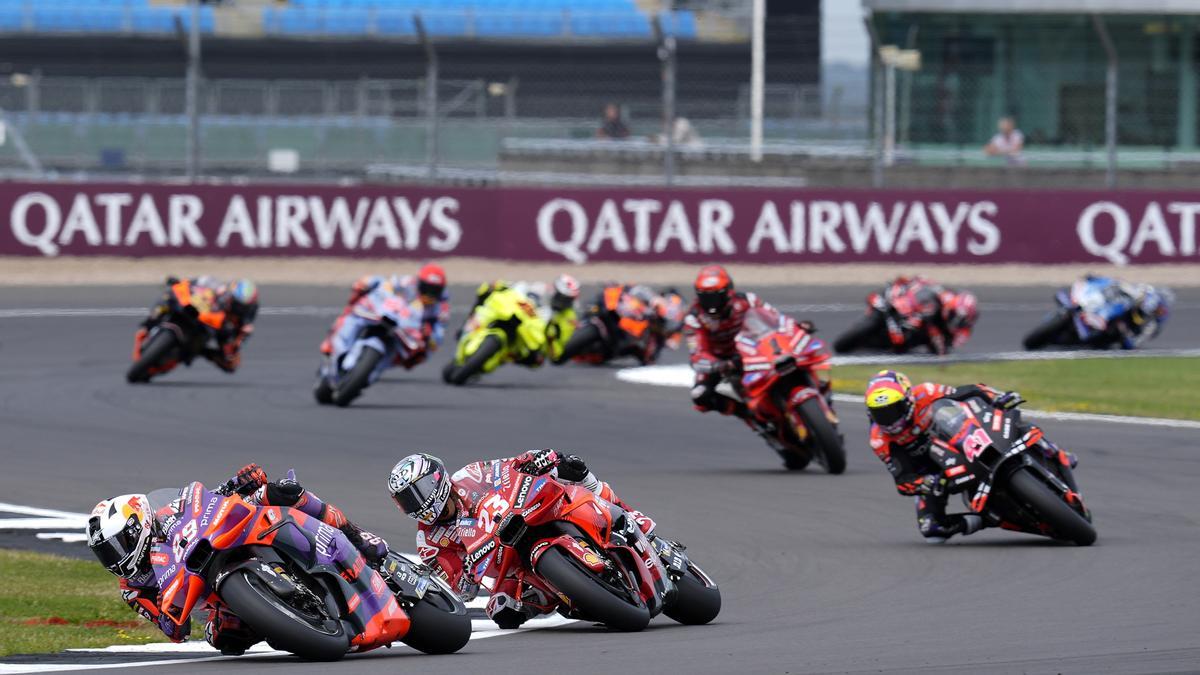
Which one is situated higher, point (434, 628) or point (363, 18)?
point (363, 18)

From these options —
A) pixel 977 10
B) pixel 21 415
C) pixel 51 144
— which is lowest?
pixel 21 415

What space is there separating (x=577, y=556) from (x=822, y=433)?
6120 mm

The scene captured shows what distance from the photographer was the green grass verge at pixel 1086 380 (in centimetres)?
1894

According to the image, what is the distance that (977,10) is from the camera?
3756cm

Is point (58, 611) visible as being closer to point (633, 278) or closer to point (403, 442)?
point (403, 442)

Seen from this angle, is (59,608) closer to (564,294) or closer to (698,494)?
(698,494)

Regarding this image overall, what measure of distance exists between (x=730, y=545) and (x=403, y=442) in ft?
16.7

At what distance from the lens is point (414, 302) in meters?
19.2

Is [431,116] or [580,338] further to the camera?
[431,116]

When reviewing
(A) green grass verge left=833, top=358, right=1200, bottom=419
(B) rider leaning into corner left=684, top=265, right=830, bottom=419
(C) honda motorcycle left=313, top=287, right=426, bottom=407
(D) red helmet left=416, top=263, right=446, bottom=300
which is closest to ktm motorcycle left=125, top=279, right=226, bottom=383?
(C) honda motorcycle left=313, top=287, right=426, bottom=407

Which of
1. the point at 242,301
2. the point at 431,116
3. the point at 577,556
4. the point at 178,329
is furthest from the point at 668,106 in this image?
the point at 577,556

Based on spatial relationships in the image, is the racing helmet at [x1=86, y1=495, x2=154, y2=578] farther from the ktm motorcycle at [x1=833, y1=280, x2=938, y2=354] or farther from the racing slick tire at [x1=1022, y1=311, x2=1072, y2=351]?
the racing slick tire at [x1=1022, y1=311, x2=1072, y2=351]

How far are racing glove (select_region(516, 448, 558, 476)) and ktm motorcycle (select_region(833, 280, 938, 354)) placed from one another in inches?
576

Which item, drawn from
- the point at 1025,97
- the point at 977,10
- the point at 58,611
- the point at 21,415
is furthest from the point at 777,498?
the point at 977,10
